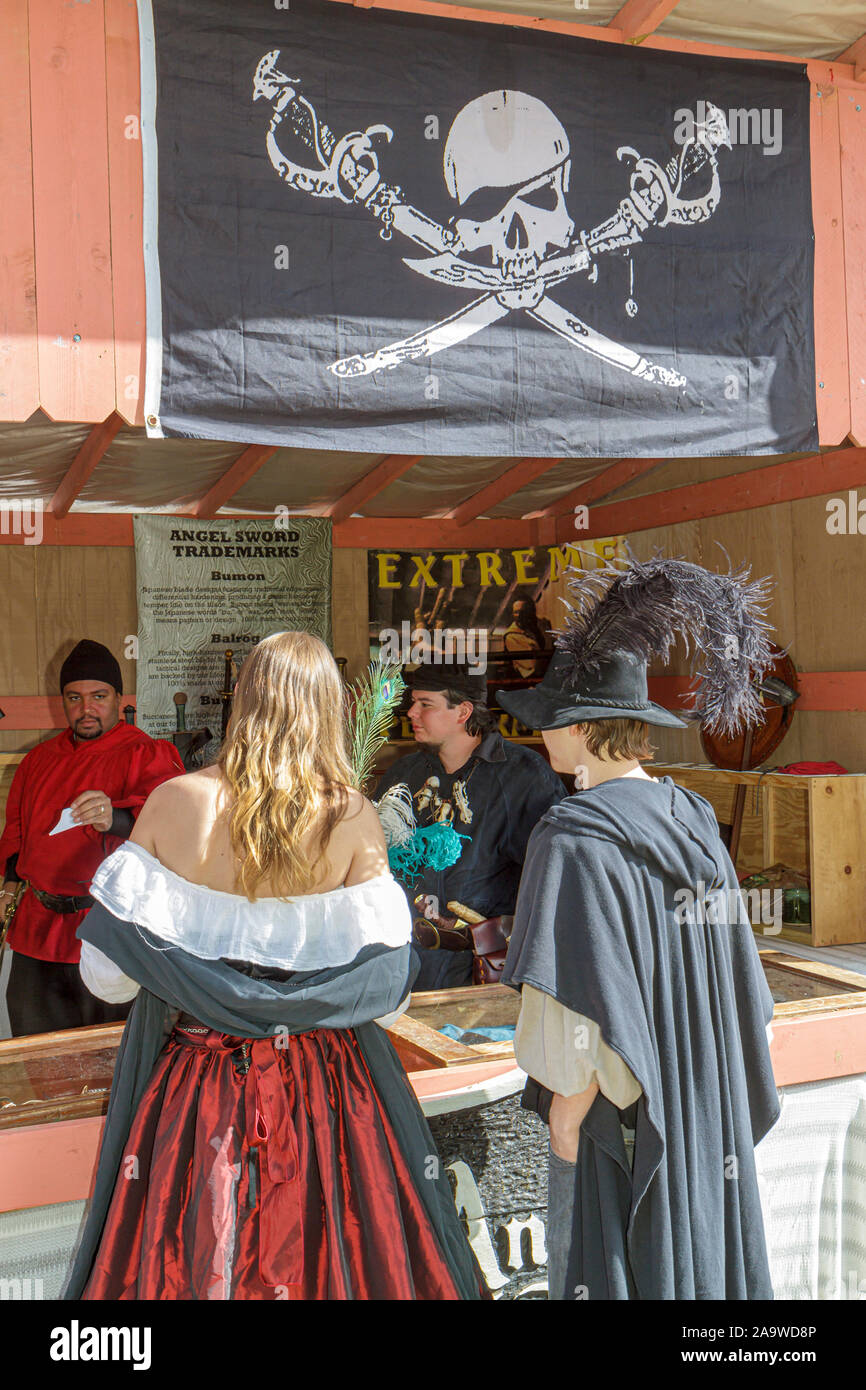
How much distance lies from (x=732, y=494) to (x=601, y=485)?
3.57 ft

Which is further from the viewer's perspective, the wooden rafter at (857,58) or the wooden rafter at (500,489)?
the wooden rafter at (500,489)

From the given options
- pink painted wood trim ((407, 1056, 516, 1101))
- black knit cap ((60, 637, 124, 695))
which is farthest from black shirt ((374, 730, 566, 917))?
black knit cap ((60, 637, 124, 695))

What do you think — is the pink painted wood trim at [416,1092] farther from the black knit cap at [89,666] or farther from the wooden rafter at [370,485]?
the wooden rafter at [370,485]

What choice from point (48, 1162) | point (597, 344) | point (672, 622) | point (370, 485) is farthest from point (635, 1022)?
point (370, 485)

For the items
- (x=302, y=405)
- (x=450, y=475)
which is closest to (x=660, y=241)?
(x=302, y=405)

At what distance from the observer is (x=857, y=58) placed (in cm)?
396

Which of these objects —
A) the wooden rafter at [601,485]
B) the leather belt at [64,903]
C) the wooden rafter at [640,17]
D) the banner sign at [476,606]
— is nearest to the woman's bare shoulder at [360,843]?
the leather belt at [64,903]

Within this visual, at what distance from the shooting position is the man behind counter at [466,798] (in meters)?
3.90

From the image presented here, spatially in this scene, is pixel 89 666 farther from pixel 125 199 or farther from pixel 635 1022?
pixel 635 1022

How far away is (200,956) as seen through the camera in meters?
2.12

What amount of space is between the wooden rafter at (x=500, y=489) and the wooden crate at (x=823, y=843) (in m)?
2.14

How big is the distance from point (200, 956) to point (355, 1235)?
66cm

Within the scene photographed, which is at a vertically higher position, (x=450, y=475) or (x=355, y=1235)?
(x=450, y=475)

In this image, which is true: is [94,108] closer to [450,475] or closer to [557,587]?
[450,475]
